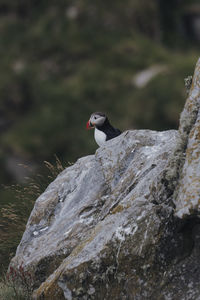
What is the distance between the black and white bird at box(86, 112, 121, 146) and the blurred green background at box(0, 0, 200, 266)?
1187 centimetres

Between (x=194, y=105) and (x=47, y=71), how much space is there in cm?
2056

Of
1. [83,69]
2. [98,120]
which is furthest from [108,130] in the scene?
[83,69]

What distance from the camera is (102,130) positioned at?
9422 millimetres

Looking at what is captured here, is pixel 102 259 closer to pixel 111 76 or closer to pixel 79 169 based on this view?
pixel 79 169

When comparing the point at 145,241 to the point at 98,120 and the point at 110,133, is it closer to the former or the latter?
the point at 110,133

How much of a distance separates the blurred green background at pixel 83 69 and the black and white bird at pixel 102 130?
11868 mm

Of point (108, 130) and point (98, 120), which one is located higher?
point (98, 120)

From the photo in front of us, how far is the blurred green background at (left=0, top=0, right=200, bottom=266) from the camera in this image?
73.6 feet

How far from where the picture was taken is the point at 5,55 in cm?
2627

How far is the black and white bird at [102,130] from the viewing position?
30.5 feet

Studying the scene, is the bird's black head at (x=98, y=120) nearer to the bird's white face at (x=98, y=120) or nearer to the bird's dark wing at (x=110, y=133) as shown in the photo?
the bird's white face at (x=98, y=120)

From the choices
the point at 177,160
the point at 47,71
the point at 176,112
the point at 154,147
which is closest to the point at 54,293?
the point at 177,160

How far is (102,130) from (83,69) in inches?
624

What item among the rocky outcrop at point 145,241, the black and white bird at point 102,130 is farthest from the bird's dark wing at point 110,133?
the rocky outcrop at point 145,241
